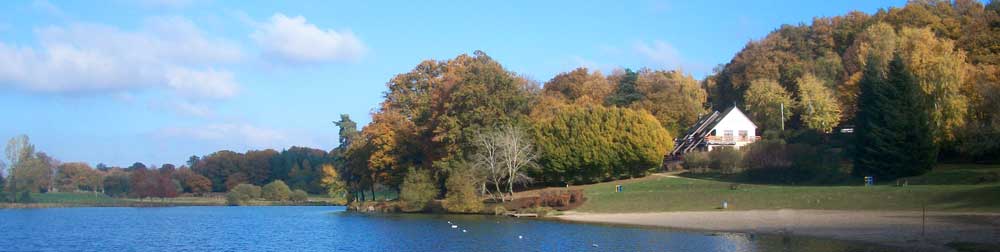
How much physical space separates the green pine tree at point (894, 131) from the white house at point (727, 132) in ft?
67.4

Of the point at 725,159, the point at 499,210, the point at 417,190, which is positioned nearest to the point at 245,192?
the point at 417,190

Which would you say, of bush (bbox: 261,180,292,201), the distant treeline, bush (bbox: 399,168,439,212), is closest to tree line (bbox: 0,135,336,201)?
bush (bbox: 261,180,292,201)

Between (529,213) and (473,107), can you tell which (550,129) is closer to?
(473,107)

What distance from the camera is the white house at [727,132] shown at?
7912 centimetres

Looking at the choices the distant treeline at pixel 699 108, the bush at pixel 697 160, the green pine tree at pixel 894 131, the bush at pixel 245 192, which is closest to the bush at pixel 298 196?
the bush at pixel 245 192

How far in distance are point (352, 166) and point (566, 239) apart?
4868cm

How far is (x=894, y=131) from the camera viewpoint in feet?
182

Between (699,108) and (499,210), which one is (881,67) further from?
(499,210)

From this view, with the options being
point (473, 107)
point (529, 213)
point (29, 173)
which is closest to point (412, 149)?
point (473, 107)

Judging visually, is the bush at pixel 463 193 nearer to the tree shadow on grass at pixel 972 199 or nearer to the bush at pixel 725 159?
the bush at pixel 725 159

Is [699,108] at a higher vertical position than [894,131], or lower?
higher

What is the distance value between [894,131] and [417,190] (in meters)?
36.0

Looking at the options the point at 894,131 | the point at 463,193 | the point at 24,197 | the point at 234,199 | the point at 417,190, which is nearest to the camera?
the point at 894,131

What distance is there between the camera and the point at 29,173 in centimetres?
10862
